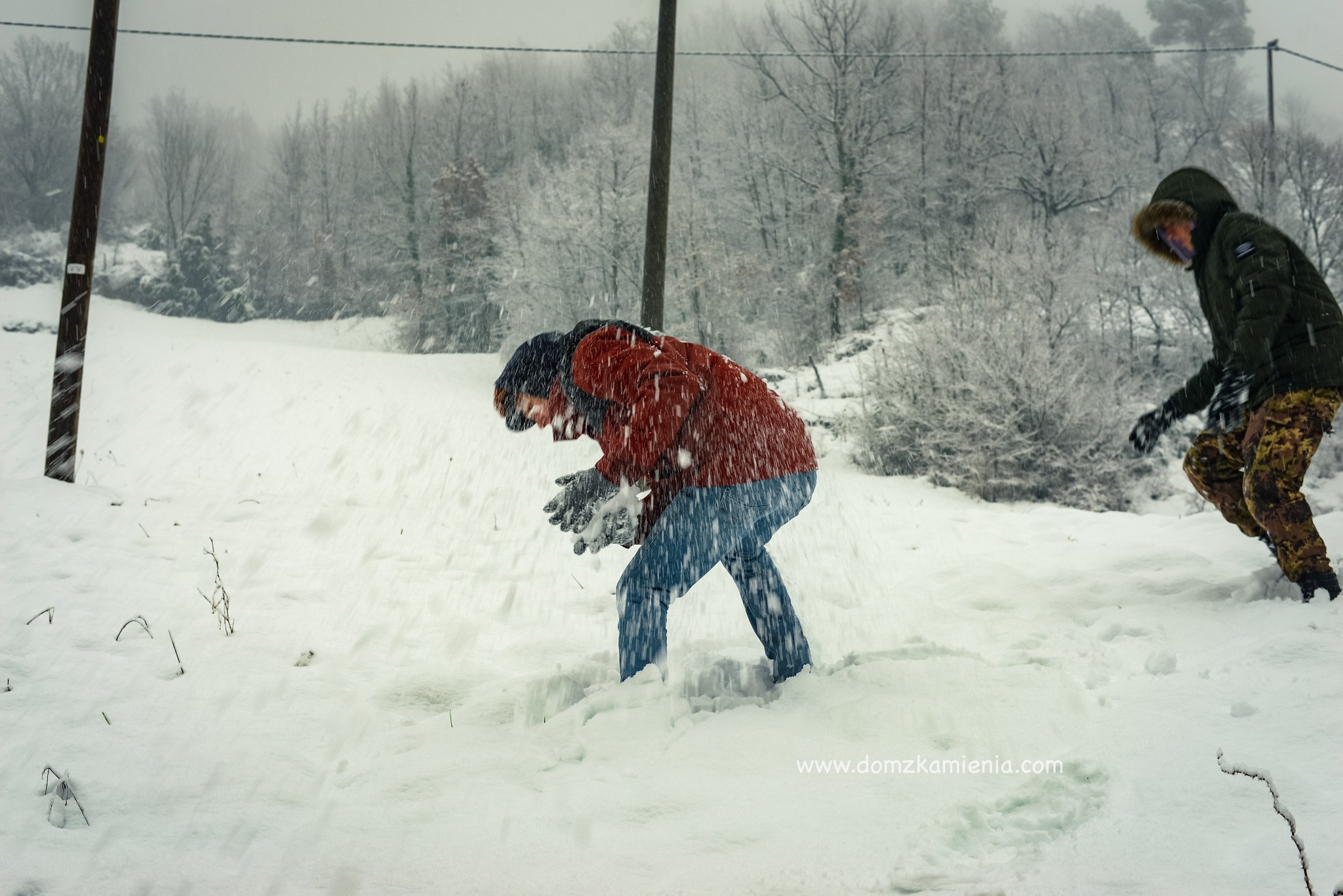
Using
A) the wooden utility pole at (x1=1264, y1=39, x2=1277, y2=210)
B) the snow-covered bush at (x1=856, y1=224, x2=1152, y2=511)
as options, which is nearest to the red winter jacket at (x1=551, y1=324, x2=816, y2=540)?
the snow-covered bush at (x1=856, y1=224, x2=1152, y2=511)

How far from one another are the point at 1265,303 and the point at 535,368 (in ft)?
9.12

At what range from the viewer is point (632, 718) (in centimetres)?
249

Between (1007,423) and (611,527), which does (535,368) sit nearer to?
(611,527)

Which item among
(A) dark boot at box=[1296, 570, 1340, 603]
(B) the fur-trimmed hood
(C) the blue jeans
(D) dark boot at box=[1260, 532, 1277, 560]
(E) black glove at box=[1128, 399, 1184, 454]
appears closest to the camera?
(C) the blue jeans

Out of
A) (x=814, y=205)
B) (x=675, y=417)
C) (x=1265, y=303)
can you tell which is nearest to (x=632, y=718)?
(x=675, y=417)

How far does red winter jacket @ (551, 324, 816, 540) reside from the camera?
242 cm

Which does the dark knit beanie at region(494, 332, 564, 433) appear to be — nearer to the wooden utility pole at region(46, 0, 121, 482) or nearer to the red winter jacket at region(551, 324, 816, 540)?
the red winter jacket at region(551, 324, 816, 540)

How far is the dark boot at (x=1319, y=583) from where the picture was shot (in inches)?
117

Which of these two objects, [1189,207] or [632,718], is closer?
[632,718]

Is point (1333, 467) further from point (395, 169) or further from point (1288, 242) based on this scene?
point (395, 169)

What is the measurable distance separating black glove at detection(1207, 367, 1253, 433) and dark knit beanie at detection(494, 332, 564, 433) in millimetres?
2738

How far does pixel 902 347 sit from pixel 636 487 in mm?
8872

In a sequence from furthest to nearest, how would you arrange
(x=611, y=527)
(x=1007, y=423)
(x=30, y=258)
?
(x=30, y=258) < (x=1007, y=423) < (x=611, y=527)

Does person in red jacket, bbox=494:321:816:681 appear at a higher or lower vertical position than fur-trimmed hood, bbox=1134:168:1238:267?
lower
